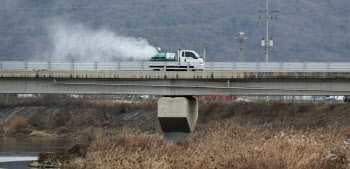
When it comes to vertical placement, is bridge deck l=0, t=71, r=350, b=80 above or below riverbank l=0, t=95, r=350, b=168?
above

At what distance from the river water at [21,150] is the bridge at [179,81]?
5.18 meters

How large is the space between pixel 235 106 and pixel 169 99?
42.9 m

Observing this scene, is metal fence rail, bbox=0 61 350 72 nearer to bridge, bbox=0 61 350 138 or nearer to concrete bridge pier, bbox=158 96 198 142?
bridge, bbox=0 61 350 138

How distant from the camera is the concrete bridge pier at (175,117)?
55.4m

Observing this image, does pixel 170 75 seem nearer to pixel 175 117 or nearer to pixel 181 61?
pixel 175 117

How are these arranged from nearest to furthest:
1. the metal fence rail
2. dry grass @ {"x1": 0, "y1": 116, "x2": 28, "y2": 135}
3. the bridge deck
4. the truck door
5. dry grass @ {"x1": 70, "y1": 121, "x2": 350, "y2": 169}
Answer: dry grass @ {"x1": 70, "y1": 121, "x2": 350, "y2": 169} < the bridge deck < the metal fence rail < the truck door < dry grass @ {"x1": 0, "y1": 116, "x2": 28, "y2": 135}

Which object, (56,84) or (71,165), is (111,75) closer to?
(56,84)

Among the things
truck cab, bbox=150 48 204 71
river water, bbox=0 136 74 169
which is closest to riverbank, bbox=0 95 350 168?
river water, bbox=0 136 74 169

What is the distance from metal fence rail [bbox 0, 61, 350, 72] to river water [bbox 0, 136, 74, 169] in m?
6.85

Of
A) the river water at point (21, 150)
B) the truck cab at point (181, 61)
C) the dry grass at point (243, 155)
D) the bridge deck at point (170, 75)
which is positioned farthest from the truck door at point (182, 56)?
the dry grass at point (243, 155)

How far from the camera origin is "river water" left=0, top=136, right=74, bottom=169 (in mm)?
51938

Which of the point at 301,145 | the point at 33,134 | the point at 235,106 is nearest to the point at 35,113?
the point at 33,134

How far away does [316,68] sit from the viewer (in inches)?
2183

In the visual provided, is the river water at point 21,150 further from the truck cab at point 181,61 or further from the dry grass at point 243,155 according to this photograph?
the truck cab at point 181,61
